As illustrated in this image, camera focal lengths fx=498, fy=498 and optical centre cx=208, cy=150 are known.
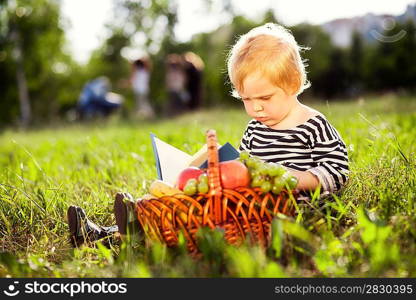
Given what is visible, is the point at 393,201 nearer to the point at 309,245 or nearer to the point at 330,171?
the point at 330,171

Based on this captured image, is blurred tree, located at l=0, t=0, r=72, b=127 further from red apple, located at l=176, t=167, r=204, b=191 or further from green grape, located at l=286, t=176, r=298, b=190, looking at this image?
green grape, located at l=286, t=176, r=298, b=190

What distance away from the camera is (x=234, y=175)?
6.40 ft

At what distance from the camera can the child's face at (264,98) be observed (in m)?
2.29

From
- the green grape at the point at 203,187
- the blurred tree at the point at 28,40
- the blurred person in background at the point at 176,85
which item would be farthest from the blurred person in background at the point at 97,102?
the green grape at the point at 203,187

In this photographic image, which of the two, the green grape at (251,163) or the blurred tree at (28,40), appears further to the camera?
the blurred tree at (28,40)

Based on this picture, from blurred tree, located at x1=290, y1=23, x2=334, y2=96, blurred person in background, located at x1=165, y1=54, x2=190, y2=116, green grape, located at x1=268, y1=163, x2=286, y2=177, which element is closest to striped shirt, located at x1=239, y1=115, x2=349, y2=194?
green grape, located at x1=268, y1=163, x2=286, y2=177

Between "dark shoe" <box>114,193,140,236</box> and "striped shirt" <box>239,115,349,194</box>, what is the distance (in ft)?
2.56

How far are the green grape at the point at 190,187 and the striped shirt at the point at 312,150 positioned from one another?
0.62 metres

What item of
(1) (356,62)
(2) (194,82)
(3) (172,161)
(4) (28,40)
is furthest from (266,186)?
(4) (28,40)

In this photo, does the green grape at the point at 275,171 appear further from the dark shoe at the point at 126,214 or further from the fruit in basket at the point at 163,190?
the dark shoe at the point at 126,214

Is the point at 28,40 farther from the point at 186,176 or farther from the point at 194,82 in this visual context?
the point at 186,176

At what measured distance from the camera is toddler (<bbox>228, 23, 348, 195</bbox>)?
2.29 meters

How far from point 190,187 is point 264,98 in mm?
673

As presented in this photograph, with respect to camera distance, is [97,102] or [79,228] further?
[97,102]
